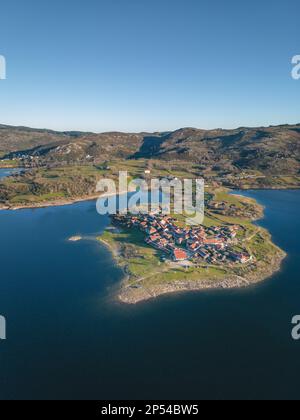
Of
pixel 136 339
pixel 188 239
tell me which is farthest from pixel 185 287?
pixel 188 239

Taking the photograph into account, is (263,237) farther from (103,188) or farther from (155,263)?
(103,188)

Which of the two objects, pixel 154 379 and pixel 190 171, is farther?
pixel 190 171

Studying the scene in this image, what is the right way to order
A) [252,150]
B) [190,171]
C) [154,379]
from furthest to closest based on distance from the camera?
1. [252,150]
2. [190,171]
3. [154,379]

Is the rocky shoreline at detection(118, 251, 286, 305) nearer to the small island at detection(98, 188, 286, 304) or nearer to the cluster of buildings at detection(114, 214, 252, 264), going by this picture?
the small island at detection(98, 188, 286, 304)

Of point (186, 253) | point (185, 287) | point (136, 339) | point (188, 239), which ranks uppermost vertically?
point (188, 239)

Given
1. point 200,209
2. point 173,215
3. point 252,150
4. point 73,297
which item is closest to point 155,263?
point 73,297

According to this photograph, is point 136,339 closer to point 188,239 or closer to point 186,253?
point 186,253

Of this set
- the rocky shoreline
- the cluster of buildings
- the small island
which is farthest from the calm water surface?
the cluster of buildings

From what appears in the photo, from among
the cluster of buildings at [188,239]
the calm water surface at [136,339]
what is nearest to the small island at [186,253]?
the cluster of buildings at [188,239]
